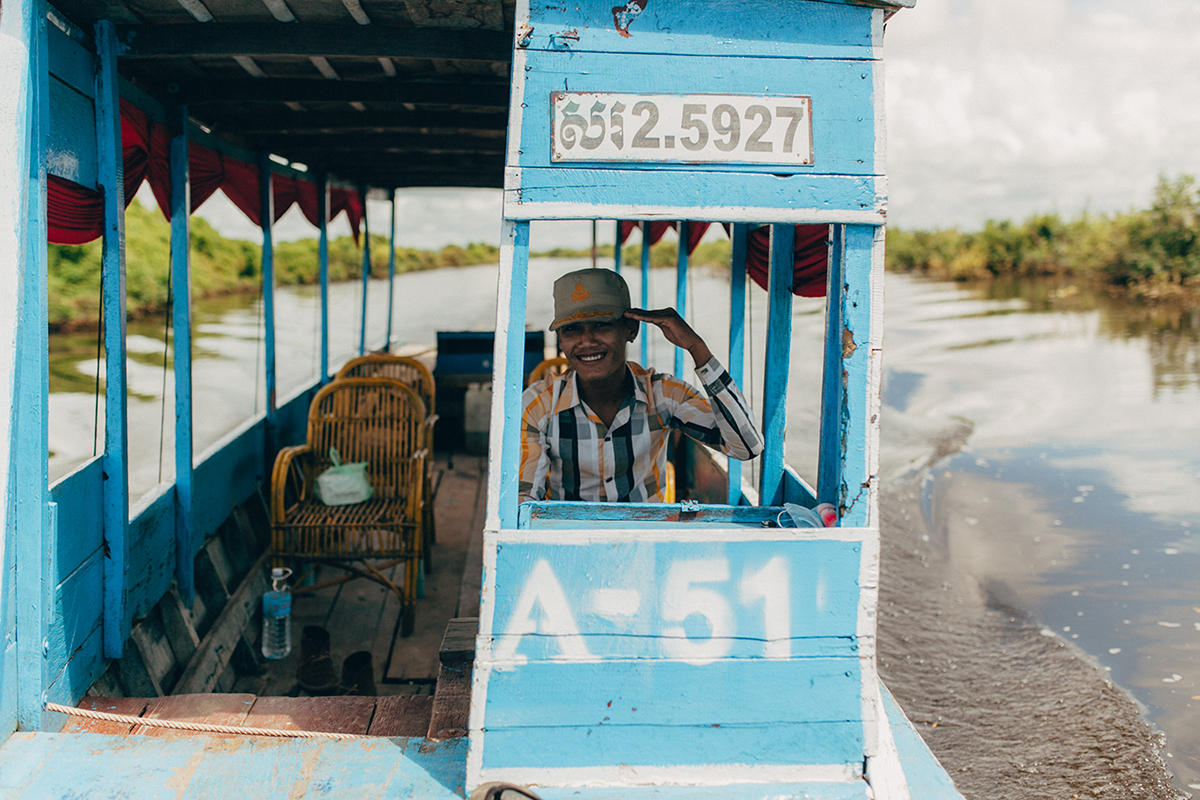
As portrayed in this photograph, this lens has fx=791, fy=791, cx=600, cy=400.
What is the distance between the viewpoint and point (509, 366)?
6.79 feet

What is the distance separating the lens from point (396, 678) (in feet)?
13.0

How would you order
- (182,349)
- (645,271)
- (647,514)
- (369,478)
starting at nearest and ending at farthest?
(647,514) → (182,349) → (369,478) → (645,271)

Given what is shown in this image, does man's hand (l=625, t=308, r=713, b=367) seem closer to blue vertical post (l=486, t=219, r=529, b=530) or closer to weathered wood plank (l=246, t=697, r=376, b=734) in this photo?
blue vertical post (l=486, t=219, r=529, b=530)

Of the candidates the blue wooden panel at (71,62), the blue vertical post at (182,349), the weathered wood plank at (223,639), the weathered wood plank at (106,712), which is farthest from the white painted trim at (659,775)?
the blue wooden panel at (71,62)

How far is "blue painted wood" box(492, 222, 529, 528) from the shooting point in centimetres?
204

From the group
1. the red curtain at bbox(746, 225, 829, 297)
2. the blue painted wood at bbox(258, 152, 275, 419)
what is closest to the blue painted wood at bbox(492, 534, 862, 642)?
the red curtain at bbox(746, 225, 829, 297)

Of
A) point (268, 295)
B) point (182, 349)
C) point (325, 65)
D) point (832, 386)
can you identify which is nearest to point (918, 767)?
point (832, 386)

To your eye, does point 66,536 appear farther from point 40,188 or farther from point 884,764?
point 884,764

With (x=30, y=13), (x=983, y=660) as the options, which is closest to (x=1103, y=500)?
(x=983, y=660)

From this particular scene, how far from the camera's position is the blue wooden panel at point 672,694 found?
208cm

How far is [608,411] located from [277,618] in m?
2.25

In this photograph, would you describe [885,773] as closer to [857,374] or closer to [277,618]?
Answer: [857,374]

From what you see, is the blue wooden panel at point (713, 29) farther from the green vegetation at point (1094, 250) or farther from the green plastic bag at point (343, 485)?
the green vegetation at point (1094, 250)

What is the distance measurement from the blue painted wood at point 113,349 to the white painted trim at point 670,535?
1.89 metres
